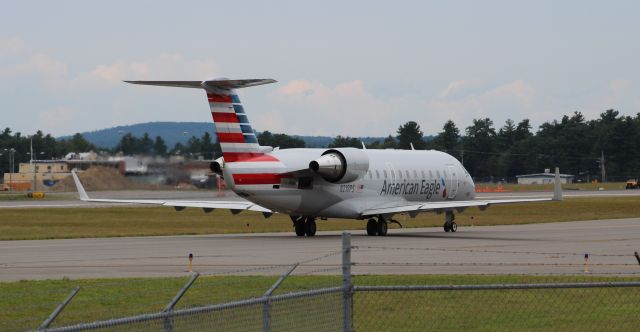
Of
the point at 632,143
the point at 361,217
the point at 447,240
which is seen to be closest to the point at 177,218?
the point at 361,217

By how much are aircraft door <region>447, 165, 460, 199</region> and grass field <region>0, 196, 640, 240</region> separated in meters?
4.64

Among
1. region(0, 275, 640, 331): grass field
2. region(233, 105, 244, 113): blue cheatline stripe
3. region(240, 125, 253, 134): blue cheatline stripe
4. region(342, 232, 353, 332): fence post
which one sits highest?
region(233, 105, 244, 113): blue cheatline stripe

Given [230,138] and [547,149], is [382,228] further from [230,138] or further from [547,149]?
[547,149]

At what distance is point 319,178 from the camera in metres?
42.4

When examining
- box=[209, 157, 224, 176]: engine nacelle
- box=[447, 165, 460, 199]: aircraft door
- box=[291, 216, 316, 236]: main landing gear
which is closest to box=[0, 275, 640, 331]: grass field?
box=[209, 157, 224, 176]: engine nacelle

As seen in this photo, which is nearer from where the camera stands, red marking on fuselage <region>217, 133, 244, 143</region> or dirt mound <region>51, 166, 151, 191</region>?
red marking on fuselage <region>217, 133, 244, 143</region>

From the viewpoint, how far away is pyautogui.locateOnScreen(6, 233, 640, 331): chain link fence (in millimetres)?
14109

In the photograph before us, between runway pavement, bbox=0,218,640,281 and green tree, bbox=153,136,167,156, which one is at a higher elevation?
green tree, bbox=153,136,167,156

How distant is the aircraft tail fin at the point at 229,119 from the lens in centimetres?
3869

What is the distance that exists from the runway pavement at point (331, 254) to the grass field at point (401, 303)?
40.6 inches

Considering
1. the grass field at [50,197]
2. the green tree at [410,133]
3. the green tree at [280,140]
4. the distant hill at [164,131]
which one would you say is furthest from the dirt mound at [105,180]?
the green tree at [410,133]

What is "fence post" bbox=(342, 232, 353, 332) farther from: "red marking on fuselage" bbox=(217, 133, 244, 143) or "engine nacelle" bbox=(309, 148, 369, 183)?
"engine nacelle" bbox=(309, 148, 369, 183)

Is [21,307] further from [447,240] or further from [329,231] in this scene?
[329,231]

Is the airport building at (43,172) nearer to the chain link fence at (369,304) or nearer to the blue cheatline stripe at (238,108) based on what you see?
the blue cheatline stripe at (238,108)
